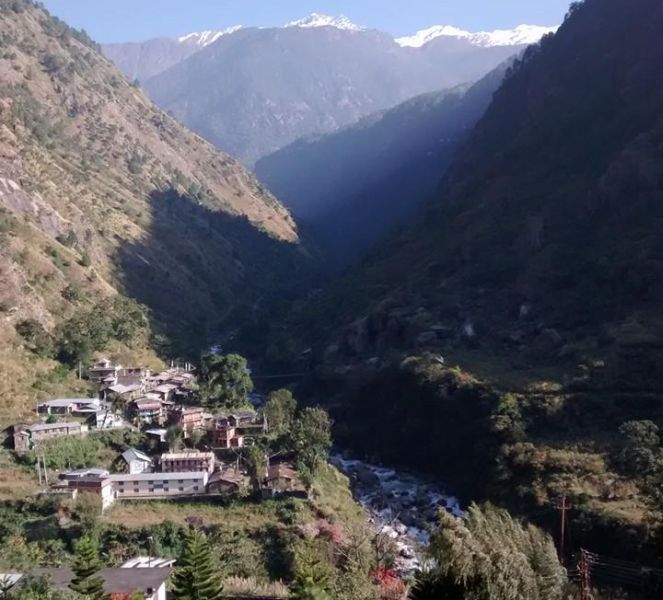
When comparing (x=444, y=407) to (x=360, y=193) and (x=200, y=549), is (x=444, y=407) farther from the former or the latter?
(x=360, y=193)

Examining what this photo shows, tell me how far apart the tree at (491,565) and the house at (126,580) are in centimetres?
1043

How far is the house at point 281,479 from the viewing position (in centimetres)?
3656

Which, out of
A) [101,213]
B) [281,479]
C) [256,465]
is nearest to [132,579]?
[281,479]

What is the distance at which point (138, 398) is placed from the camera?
45.4 m

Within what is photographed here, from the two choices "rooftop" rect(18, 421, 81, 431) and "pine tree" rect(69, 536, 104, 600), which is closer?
"pine tree" rect(69, 536, 104, 600)

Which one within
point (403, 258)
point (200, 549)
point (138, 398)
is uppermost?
point (403, 258)

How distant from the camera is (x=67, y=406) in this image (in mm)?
41375

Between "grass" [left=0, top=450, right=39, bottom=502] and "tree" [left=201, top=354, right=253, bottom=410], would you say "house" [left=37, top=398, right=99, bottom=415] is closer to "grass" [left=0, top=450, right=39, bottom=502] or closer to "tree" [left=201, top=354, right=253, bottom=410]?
"grass" [left=0, top=450, right=39, bottom=502]

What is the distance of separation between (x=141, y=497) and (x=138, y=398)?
34.3 ft

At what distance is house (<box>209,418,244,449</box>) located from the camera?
41.5 m

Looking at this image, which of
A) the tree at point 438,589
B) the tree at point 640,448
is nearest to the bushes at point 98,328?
the tree at point 640,448

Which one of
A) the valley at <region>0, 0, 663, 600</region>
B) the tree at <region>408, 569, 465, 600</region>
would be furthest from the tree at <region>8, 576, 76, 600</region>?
the tree at <region>408, 569, 465, 600</region>

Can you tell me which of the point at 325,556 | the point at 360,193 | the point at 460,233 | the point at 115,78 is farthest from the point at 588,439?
the point at 360,193

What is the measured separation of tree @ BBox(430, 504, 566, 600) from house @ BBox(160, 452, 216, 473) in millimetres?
22233
